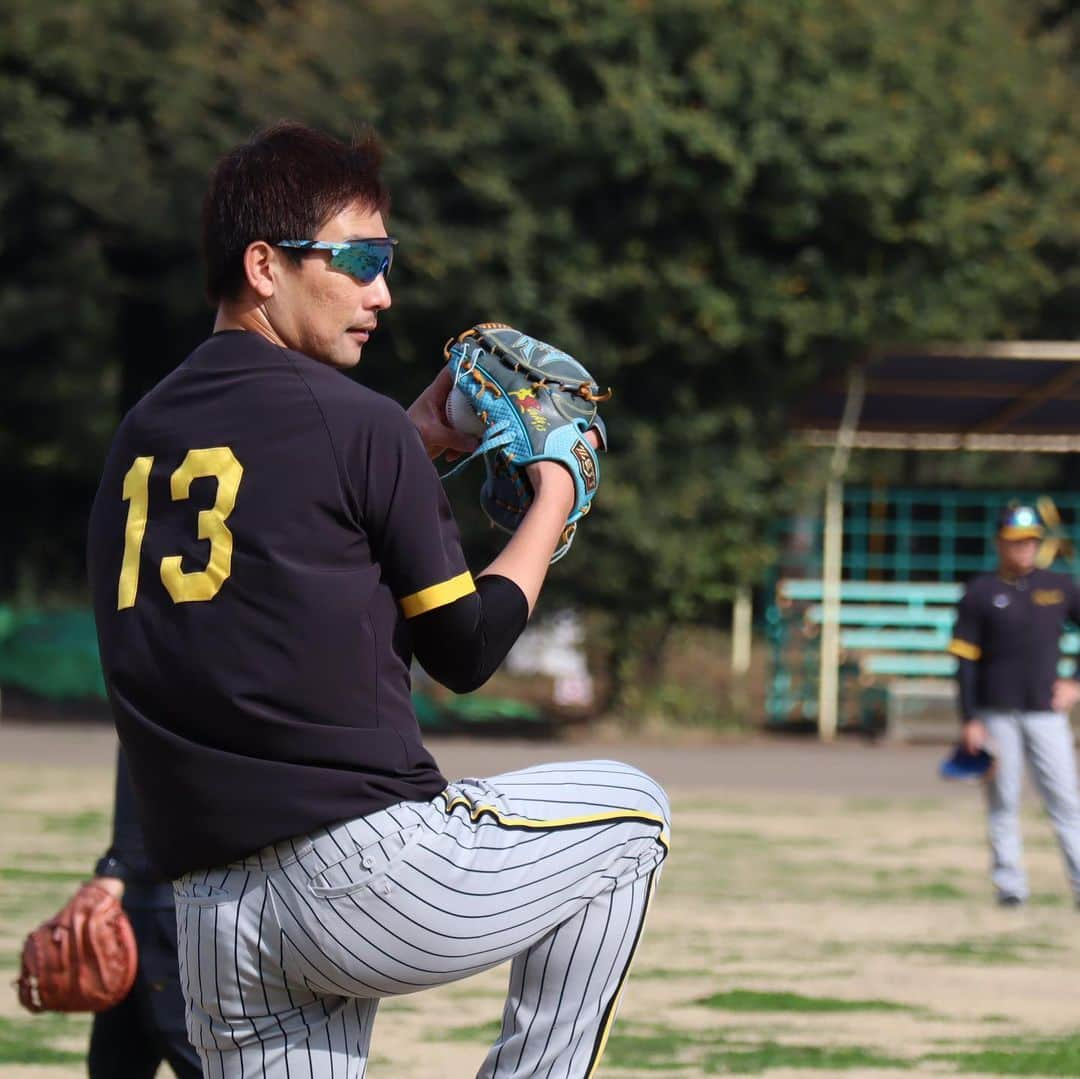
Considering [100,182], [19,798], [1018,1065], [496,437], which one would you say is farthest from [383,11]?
[496,437]

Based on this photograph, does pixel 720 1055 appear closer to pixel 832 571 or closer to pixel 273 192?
pixel 273 192

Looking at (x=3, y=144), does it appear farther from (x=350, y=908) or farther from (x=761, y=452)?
(x=350, y=908)

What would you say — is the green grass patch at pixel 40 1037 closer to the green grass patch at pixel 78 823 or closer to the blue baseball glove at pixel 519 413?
the blue baseball glove at pixel 519 413

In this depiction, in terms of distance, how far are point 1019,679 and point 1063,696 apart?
249 mm

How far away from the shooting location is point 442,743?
59.8ft

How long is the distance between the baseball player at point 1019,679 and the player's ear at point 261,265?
7.35m

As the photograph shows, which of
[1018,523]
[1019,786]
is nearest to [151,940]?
[1019,786]

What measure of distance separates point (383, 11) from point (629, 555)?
5.60m

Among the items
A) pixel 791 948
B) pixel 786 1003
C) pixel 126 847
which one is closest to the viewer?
pixel 126 847

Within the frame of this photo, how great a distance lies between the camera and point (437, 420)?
10.5ft

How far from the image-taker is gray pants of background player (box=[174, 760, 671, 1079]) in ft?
8.73

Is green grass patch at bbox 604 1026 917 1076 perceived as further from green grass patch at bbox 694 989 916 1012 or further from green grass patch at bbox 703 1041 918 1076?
green grass patch at bbox 694 989 916 1012

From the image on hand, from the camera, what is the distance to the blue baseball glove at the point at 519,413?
117 inches

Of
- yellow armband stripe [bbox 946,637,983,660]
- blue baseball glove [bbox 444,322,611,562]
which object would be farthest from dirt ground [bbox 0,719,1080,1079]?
blue baseball glove [bbox 444,322,611,562]
